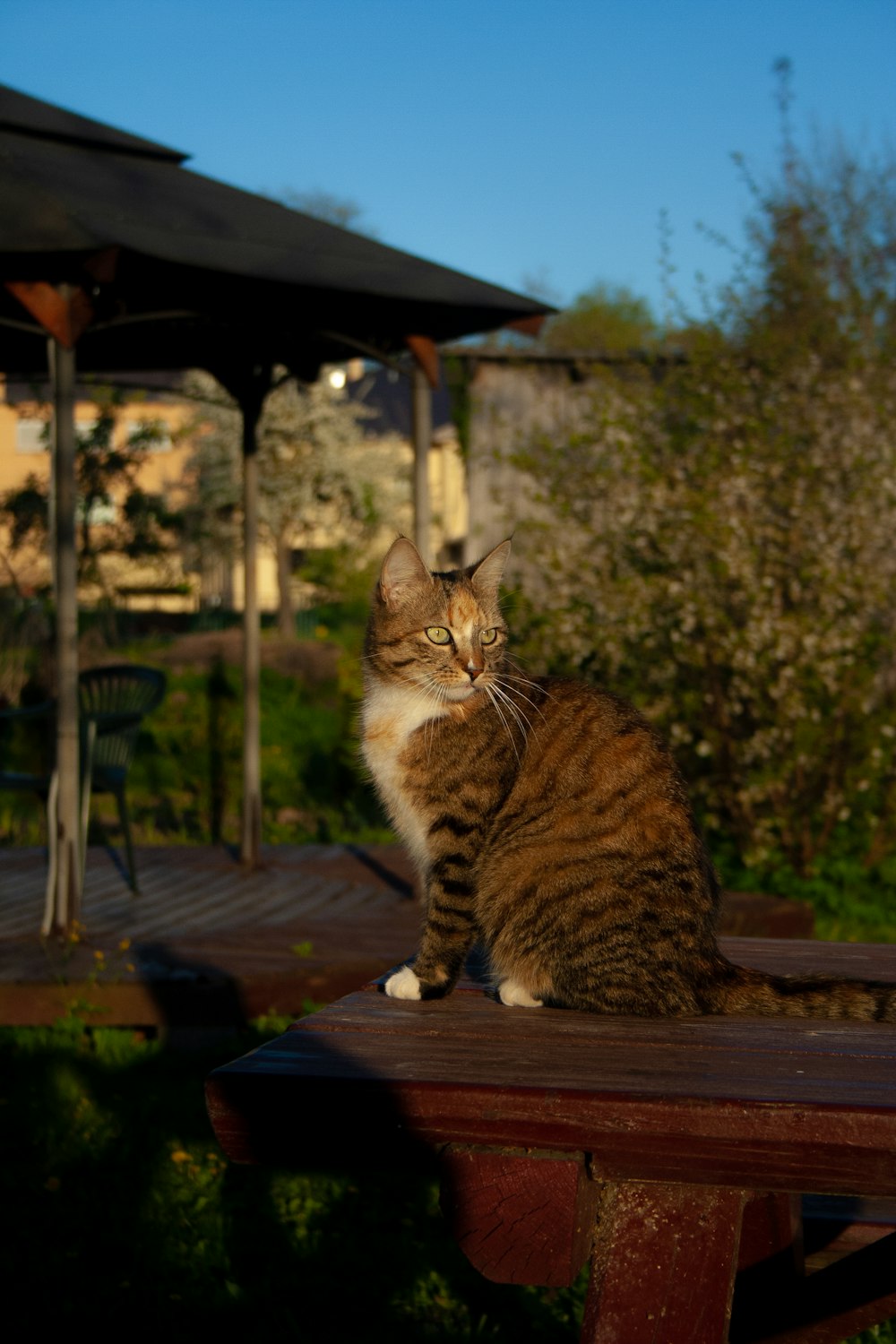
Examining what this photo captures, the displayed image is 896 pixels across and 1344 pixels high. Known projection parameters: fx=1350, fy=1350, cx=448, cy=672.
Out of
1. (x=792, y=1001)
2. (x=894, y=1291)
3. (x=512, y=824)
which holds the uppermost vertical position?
(x=512, y=824)

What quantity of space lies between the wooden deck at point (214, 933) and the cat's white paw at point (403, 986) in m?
2.54

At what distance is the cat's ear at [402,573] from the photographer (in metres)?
3.26

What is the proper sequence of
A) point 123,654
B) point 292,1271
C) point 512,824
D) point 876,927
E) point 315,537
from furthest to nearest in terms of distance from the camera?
point 315,537
point 123,654
point 876,927
point 292,1271
point 512,824

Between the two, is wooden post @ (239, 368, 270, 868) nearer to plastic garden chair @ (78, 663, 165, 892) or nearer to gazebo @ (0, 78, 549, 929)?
gazebo @ (0, 78, 549, 929)

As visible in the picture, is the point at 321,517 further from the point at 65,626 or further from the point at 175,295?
the point at 65,626

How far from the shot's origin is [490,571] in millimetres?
3422

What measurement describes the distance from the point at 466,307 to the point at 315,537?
2164cm

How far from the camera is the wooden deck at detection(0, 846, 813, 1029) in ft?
16.4

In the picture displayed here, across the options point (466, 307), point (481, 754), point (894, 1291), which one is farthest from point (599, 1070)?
point (466, 307)

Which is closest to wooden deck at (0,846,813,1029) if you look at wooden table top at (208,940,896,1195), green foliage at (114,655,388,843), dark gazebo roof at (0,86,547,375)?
green foliage at (114,655,388,843)

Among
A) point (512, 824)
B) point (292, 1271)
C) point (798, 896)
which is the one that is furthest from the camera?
point (798, 896)

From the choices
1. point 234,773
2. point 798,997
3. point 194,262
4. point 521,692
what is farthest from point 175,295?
point 234,773

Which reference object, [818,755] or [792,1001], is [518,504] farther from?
[792,1001]

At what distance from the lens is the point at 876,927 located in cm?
689
